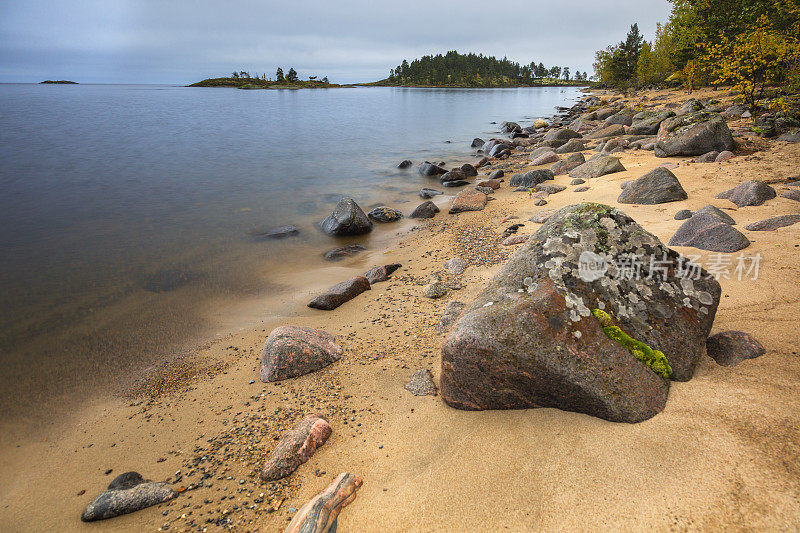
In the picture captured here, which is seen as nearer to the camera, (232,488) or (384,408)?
(232,488)

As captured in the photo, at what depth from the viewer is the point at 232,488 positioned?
12.3 ft

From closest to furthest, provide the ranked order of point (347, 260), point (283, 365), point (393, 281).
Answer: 1. point (283, 365)
2. point (393, 281)
3. point (347, 260)

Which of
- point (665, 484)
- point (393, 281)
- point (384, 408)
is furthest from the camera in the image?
point (393, 281)

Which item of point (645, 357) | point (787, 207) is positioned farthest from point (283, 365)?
point (787, 207)

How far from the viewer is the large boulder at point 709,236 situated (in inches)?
242

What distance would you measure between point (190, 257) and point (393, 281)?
25.0 ft

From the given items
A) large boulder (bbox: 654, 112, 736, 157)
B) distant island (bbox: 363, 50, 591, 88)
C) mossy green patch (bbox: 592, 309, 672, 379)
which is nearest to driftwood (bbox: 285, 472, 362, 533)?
mossy green patch (bbox: 592, 309, 672, 379)

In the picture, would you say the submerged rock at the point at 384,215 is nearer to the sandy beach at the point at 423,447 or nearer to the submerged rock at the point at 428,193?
the submerged rock at the point at 428,193

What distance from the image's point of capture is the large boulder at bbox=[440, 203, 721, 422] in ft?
11.3

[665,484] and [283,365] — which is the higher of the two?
[665,484]

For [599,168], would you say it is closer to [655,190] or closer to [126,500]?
[655,190]

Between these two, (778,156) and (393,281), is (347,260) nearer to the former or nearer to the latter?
(393,281)

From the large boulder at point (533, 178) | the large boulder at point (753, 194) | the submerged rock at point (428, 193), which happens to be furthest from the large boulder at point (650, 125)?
the large boulder at point (753, 194)

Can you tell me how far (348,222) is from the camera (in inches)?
517
